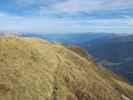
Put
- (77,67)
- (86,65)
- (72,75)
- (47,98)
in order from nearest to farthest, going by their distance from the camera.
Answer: (47,98) < (72,75) < (77,67) < (86,65)

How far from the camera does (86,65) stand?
77.0 metres

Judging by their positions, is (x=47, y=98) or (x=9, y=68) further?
(x=9, y=68)

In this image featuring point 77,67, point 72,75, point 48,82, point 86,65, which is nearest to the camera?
point 48,82

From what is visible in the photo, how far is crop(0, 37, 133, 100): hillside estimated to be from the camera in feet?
195

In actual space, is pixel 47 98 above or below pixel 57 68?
below

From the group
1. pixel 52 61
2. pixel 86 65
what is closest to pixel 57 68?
pixel 52 61

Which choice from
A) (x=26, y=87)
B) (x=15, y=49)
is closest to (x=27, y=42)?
(x=15, y=49)

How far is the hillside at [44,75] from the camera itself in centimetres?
5944

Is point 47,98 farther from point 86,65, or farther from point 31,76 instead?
point 86,65

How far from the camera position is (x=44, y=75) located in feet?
213

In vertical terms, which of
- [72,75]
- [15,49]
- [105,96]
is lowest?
[105,96]

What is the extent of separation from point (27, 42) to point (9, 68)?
14.6m

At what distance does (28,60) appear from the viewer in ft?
227

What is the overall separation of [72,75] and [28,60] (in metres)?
11.2
